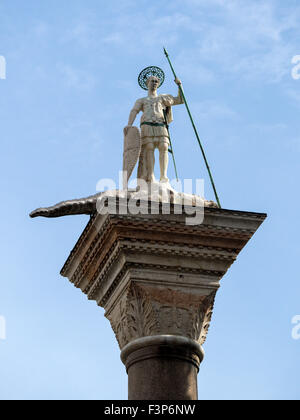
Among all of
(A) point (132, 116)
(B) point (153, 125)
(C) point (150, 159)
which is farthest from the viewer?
(A) point (132, 116)

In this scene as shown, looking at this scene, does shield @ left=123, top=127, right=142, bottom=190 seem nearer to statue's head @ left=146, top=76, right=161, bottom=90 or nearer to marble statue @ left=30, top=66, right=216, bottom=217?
marble statue @ left=30, top=66, right=216, bottom=217

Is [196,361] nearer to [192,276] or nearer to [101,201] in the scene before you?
[192,276]

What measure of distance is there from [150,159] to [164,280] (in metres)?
2.91

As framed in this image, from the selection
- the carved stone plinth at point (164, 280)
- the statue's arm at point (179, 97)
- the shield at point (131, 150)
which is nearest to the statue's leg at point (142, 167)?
the shield at point (131, 150)

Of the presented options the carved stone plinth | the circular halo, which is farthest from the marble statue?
the carved stone plinth

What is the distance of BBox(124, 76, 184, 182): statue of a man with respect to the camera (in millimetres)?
14781

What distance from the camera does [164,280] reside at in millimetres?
12531

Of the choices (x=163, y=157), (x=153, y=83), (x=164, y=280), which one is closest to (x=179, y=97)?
(x=153, y=83)

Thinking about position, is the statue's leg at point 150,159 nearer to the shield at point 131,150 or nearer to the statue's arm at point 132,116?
the shield at point 131,150

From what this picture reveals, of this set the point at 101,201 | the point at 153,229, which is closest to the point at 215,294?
the point at 153,229

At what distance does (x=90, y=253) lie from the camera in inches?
521

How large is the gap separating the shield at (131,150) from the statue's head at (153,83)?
117 cm

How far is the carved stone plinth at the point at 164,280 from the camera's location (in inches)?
477

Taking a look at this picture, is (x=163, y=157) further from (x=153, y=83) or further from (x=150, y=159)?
(x=153, y=83)
